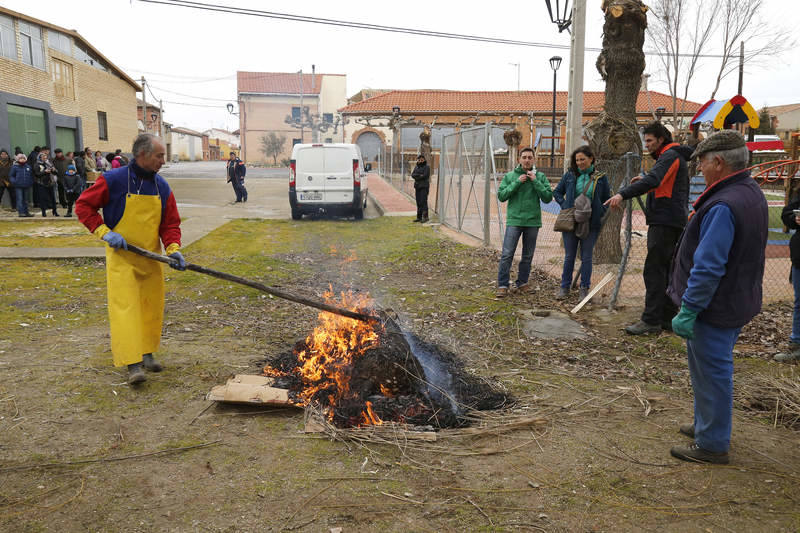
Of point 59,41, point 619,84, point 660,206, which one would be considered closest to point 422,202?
point 619,84

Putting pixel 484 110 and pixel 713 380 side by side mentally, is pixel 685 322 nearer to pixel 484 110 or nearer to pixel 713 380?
pixel 713 380

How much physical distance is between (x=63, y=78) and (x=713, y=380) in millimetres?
28855

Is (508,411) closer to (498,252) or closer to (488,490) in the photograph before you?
(488,490)

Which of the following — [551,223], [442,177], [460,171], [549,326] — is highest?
[460,171]

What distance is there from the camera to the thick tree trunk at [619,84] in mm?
8000

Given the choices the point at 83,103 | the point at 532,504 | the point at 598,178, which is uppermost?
the point at 83,103

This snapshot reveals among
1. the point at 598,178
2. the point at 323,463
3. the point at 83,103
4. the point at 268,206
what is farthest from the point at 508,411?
the point at 83,103

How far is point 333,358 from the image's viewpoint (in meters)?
4.48

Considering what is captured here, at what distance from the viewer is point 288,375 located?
15.0 ft

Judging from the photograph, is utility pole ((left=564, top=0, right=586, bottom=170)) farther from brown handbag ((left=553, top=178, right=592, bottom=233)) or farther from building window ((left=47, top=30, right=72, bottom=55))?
building window ((left=47, top=30, right=72, bottom=55))

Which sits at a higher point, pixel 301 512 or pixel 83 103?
pixel 83 103

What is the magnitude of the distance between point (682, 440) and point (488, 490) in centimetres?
148

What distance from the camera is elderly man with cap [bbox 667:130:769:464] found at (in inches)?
123

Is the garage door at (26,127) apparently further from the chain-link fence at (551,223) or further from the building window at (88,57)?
the chain-link fence at (551,223)
